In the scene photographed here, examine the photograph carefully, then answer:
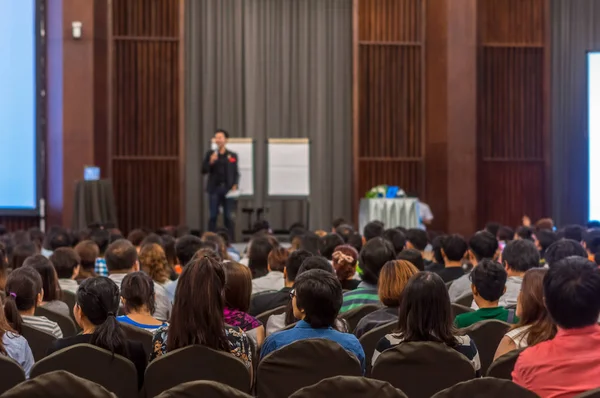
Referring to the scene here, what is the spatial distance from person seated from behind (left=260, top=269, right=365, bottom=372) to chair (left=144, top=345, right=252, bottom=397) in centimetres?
39

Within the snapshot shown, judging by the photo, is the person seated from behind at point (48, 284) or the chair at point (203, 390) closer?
the chair at point (203, 390)

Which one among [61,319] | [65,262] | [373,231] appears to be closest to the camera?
[61,319]

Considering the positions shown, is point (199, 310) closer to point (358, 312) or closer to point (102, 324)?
point (102, 324)

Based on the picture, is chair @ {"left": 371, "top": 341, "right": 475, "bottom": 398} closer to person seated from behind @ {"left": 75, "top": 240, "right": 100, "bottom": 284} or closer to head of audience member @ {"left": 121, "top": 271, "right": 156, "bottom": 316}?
head of audience member @ {"left": 121, "top": 271, "right": 156, "bottom": 316}

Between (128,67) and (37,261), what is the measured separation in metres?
9.48

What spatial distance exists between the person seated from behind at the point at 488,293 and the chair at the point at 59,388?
216 cm

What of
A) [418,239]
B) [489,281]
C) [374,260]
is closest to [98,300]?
[489,281]

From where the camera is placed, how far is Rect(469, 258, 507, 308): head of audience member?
4.16 meters

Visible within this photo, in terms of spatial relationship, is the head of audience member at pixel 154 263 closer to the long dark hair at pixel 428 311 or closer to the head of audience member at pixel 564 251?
the head of audience member at pixel 564 251

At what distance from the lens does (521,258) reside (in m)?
5.23

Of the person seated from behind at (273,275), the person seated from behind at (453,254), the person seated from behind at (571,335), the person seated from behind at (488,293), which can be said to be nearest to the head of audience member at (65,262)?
the person seated from behind at (273,275)

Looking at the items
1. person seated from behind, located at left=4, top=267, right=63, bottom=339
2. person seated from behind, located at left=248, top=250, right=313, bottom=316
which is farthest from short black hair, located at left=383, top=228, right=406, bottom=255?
person seated from behind, located at left=4, top=267, right=63, bottom=339

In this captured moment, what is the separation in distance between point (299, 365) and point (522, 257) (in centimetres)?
243

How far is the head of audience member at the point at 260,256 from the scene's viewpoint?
20.1 feet
